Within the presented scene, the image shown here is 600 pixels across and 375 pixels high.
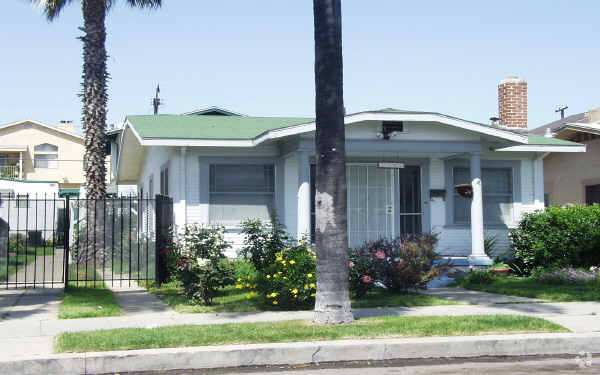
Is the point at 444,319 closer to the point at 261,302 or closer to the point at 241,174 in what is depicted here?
the point at 261,302

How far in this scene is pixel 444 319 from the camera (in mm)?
8688

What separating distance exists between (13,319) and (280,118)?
Result: 11.2 metres

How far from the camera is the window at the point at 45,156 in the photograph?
42.9 m

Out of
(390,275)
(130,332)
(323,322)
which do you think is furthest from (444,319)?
(130,332)

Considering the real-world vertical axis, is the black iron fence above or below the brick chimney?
below

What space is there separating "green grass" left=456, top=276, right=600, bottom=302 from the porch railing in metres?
34.6

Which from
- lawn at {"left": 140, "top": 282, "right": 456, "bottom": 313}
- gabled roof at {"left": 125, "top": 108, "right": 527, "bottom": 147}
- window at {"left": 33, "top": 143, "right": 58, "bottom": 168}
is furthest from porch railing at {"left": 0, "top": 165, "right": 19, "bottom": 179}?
lawn at {"left": 140, "top": 282, "right": 456, "bottom": 313}

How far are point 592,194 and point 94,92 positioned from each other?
13728mm

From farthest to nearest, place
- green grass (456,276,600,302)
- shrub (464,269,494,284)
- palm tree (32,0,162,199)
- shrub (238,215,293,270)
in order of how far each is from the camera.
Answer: palm tree (32,0,162,199) < shrub (464,269,494,284) < shrub (238,215,293,270) < green grass (456,276,600,302)

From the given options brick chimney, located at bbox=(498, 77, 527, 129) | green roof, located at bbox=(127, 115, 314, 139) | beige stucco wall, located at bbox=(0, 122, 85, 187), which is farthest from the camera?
beige stucco wall, located at bbox=(0, 122, 85, 187)

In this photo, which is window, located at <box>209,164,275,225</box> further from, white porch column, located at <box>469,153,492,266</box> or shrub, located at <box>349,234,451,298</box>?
shrub, located at <box>349,234,451,298</box>

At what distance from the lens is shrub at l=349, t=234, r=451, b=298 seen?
35.6ft

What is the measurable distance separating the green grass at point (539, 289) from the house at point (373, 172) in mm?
1747

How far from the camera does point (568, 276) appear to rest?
1312 cm
